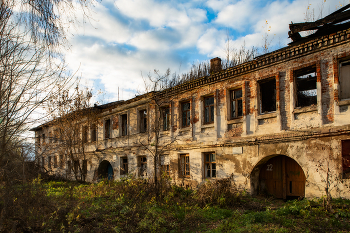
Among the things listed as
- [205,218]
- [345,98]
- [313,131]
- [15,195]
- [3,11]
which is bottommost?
[205,218]

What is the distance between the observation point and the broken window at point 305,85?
12.0 m

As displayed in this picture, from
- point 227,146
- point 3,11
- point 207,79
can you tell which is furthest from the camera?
point 207,79

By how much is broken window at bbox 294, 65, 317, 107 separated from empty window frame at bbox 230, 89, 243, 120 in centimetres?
281

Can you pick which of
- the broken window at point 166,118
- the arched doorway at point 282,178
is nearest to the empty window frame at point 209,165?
the arched doorway at point 282,178

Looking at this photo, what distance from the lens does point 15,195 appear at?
6801mm

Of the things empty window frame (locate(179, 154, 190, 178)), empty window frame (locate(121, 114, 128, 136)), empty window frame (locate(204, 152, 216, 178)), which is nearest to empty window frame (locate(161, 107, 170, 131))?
A: empty window frame (locate(179, 154, 190, 178))

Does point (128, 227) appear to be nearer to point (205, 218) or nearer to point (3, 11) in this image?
point (205, 218)

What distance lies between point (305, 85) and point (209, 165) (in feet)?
21.1

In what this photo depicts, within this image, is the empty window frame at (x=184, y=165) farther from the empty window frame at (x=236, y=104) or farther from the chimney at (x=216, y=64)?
the chimney at (x=216, y=64)

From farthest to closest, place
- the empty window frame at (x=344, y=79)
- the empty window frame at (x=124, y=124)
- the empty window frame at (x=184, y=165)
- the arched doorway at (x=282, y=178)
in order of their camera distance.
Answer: the empty window frame at (x=124, y=124) → the empty window frame at (x=184, y=165) → the arched doorway at (x=282, y=178) → the empty window frame at (x=344, y=79)

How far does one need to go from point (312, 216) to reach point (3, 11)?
32.5 feet

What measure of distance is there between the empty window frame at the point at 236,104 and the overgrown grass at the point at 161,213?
4.11 metres

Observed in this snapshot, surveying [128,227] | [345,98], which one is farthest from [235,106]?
[128,227]

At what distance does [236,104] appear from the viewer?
14.5 metres
